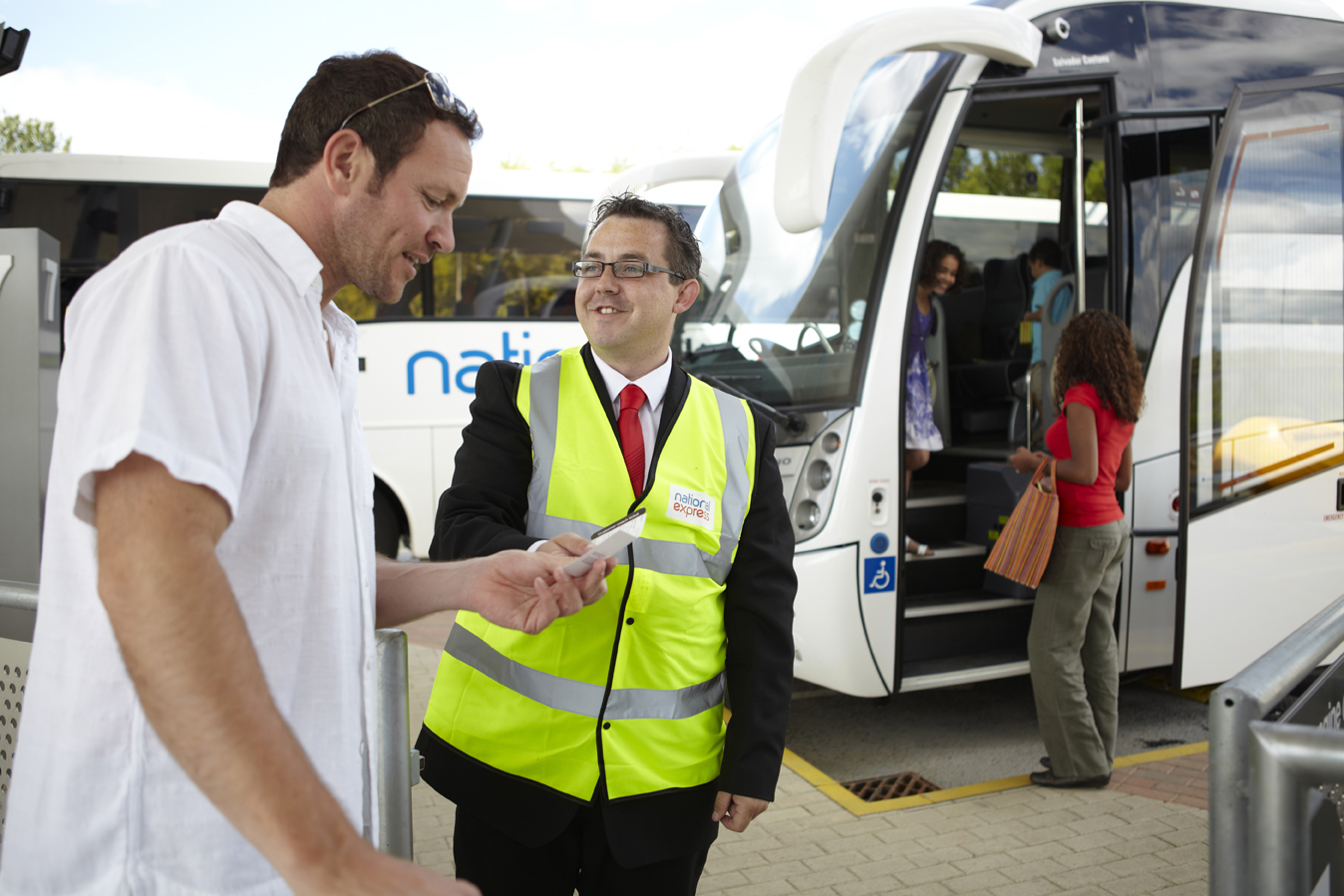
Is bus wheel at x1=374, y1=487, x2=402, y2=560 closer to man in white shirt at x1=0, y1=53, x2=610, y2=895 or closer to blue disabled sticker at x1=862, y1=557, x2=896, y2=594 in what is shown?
blue disabled sticker at x1=862, y1=557, x2=896, y2=594

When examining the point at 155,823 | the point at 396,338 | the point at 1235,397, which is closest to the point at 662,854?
the point at 155,823

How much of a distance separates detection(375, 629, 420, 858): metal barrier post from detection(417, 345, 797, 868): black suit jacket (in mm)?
244

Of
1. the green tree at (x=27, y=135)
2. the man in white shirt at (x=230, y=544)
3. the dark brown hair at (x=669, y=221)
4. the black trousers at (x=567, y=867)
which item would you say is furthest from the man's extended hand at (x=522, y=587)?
the green tree at (x=27, y=135)

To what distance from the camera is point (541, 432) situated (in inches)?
84.9

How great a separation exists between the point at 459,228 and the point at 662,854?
7898mm

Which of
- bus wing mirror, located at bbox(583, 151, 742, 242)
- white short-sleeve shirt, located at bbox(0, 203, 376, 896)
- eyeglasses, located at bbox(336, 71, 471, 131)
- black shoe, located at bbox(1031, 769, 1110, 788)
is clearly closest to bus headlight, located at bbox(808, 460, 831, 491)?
black shoe, located at bbox(1031, 769, 1110, 788)

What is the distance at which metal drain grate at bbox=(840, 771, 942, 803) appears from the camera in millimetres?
4352

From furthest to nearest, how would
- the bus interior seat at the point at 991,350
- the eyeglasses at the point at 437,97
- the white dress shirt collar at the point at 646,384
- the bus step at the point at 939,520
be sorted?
1. the bus interior seat at the point at 991,350
2. the bus step at the point at 939,520
3. the white dress shirt collar at the point at 646,384
4. the eyeglasses at the point at 437,97

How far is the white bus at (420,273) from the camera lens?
819cm

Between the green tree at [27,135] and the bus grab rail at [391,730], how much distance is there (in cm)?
1659

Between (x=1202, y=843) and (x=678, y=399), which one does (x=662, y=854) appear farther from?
(x=1202, y=843)

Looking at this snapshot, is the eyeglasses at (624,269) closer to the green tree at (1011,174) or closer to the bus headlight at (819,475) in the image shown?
the bus headlight at (819,475)

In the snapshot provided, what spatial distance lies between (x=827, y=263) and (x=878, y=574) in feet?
4.85

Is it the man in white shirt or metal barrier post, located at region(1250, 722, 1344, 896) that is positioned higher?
the man in white shirt
